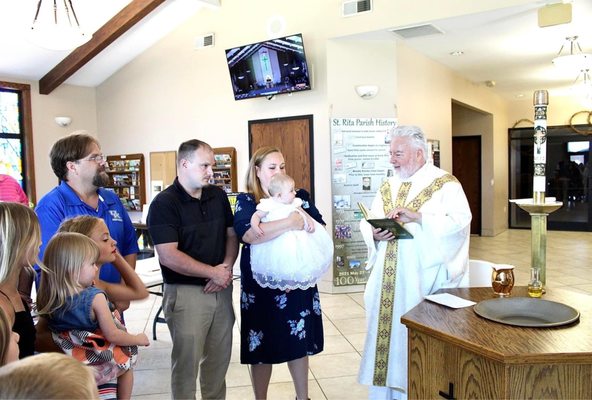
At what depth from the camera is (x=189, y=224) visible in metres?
2.25

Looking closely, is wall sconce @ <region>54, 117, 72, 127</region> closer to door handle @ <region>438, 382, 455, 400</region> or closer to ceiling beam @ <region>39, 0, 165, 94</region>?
ceiling beam @ <region>39, 0, 165, 94</region>

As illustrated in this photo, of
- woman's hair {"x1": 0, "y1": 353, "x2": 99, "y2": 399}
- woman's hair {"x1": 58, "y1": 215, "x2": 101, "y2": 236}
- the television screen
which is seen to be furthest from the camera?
the television screen

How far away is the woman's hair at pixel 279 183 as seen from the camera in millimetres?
2283

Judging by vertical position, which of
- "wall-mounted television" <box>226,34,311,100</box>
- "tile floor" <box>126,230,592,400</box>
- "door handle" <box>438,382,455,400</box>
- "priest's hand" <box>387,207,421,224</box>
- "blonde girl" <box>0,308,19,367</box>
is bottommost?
"tile floor" <box>126,230,592,400</box>

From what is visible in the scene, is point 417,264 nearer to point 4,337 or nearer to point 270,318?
point 270,318

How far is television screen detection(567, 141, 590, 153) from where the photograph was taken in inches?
418

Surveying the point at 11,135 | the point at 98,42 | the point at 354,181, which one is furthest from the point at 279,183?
the point at 11,135

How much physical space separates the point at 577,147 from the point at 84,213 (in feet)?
36.9

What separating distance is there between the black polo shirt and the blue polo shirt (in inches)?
6.9

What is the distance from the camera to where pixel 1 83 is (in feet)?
24.8

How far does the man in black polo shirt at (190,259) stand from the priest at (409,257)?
82 centimetres

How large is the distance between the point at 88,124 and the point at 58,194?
23.4ft

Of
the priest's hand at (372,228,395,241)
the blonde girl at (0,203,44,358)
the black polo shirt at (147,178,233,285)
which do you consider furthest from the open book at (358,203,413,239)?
the blonde girl at (0,203,44,358)

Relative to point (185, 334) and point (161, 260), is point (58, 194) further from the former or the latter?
point (185, 334)
